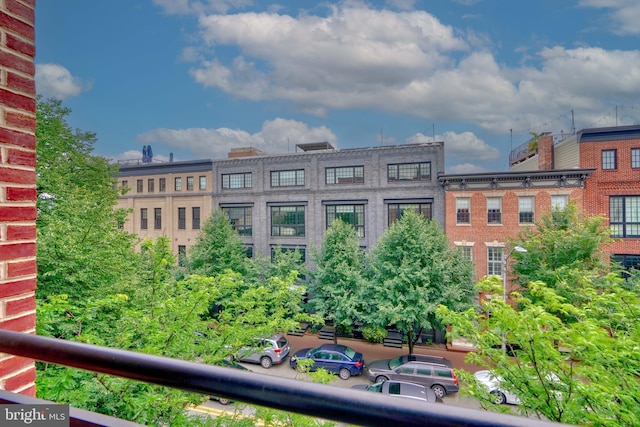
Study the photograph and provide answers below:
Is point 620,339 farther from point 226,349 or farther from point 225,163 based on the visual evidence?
point 225,163

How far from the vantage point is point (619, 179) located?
65.0ft

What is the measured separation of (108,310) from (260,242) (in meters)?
17.0

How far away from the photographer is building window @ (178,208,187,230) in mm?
28433

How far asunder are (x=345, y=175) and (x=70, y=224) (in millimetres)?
17331

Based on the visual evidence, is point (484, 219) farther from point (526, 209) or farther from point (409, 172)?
point (409, 172)

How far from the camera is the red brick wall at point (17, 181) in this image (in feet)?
5.65

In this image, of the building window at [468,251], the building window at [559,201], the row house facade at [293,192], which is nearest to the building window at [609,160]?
the building window at [559,201]

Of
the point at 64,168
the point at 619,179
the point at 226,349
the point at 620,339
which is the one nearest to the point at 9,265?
the point at 226,349

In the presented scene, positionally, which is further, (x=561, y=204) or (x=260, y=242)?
(x=260, y=242)

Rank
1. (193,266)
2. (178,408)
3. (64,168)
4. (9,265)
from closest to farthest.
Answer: (9,265), (178,408), (64,168), (193,266)

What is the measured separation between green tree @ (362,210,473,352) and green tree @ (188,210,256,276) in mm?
7976

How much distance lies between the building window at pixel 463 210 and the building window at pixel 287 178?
35.1 ft

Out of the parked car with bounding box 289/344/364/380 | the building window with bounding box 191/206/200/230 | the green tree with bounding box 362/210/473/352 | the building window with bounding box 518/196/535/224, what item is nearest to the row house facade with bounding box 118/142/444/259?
the building window with bounding box 191/206/200/230

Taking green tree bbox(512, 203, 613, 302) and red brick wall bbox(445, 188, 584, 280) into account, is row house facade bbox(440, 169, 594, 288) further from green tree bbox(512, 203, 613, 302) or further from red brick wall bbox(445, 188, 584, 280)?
green tree bbox(512, 203, 613, 302)
